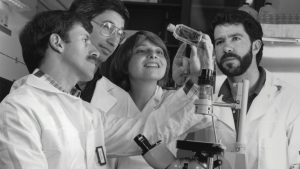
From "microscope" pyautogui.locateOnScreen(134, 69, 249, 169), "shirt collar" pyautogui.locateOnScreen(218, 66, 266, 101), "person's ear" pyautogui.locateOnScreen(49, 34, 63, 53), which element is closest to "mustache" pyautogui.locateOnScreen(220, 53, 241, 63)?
"shirt collar" pyautogui.locateOnScreen(218, 66, 266, 101)

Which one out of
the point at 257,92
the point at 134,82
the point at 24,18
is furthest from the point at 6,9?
the point at 257,92

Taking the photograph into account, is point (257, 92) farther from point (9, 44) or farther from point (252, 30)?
point (9, 44)

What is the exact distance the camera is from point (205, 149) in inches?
38.5

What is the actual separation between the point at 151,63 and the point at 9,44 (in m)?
1.04

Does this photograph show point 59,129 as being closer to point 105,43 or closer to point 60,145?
point 60,145

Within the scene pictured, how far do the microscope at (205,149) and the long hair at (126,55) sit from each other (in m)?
0.67

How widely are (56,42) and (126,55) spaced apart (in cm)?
46

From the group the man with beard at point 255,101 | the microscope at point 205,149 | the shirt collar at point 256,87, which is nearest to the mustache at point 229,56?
the man with beard at point 255,101

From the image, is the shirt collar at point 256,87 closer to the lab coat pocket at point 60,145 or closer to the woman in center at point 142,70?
the woman in center at point 142,70

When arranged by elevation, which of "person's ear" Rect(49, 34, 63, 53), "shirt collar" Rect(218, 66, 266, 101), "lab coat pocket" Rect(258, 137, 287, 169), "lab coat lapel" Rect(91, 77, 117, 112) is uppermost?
"person's ear" Rect(49, 34, 63, 53)

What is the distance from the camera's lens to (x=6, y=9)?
2211mm

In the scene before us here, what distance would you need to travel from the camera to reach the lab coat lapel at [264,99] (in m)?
1.52

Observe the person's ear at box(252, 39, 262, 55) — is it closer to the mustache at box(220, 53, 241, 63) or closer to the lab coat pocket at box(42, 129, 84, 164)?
the mustache at box(220, 53, 241, 63)

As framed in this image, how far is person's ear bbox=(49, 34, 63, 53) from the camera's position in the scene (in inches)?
52.9
